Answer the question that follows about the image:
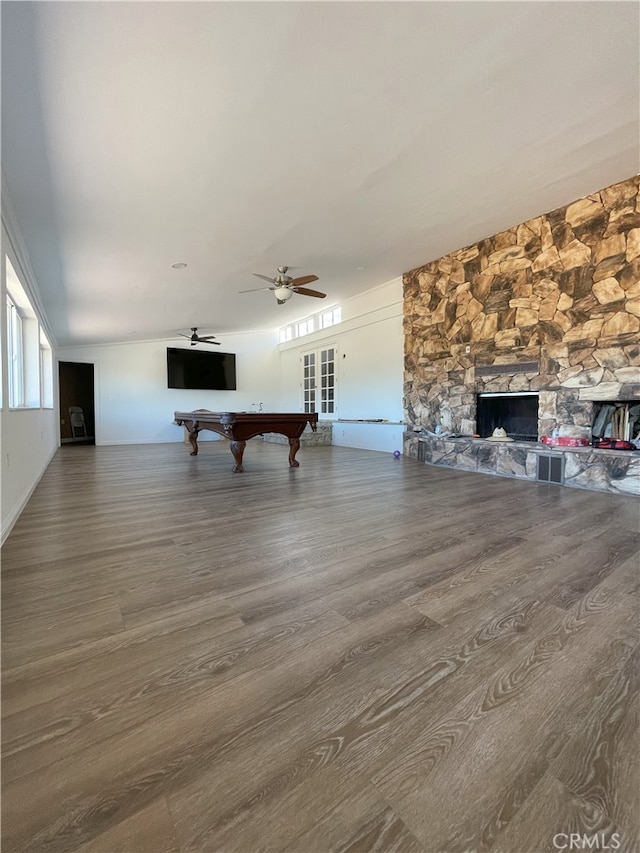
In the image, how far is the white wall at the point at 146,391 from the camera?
878 centimetres

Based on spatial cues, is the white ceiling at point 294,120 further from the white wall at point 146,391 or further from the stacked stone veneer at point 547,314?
the white wall at point 146,391

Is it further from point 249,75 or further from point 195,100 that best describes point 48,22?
point 249,75

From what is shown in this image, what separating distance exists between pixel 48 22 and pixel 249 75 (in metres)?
0.94

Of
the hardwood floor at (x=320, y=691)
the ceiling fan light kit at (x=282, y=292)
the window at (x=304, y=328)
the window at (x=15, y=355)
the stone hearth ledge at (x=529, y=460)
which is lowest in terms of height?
the hardwood floor at (x=320, y=691)

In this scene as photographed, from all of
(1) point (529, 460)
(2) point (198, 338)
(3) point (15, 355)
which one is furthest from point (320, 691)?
(2) point (198, 338)

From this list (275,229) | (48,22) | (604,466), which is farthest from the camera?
(275,229)

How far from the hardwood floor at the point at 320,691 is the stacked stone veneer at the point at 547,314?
225cm

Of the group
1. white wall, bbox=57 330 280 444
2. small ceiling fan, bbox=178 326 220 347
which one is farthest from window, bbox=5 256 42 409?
white wall, bbox=57 330 280 444

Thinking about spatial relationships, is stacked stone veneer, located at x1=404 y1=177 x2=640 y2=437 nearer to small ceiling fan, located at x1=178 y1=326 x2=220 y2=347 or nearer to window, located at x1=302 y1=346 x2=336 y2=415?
window, located at x1=302 y1=346 x2=336 y2=415

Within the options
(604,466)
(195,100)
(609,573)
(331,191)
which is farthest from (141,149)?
(604,466)

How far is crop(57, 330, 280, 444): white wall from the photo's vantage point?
8.78m

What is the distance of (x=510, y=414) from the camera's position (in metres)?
5.10

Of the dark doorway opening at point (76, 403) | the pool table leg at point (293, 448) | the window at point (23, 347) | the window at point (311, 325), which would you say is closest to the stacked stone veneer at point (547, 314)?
the pool table leg at point (293, 448)

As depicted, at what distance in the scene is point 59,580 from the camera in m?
1.83
